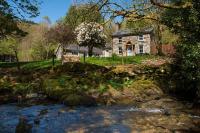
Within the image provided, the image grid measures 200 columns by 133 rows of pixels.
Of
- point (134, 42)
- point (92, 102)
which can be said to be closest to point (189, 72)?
point (92, 102)

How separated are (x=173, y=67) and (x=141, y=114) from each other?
8510mm

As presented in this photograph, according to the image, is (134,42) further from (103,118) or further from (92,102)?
(103,118)

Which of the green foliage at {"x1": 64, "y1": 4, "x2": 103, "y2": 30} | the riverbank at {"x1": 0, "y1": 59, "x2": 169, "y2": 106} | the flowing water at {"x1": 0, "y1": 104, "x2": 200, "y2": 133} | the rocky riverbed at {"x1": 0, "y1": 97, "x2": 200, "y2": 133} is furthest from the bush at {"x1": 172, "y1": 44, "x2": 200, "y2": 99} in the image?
the green foliage at {"x1": 64, "y1": 4, "x2": 103, "y2": 30}

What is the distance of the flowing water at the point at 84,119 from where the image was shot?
1661 cm

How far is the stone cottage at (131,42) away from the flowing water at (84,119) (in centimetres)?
5276

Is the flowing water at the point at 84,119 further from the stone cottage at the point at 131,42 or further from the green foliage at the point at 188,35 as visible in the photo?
the stone cottage at the point at 131,42

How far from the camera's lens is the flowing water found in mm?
16609

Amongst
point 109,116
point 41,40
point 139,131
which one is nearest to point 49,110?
point 109,116

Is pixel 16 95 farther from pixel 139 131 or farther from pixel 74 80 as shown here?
pixel 139 131

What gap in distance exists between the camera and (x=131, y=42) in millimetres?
79062

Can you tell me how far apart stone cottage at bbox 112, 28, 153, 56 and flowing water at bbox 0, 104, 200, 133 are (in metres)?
52.8

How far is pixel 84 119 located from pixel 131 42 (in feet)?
200

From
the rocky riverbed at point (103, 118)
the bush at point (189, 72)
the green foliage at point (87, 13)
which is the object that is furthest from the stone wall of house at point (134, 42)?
the rocky riverbed at point (103, 118)

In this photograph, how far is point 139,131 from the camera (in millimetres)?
16219
